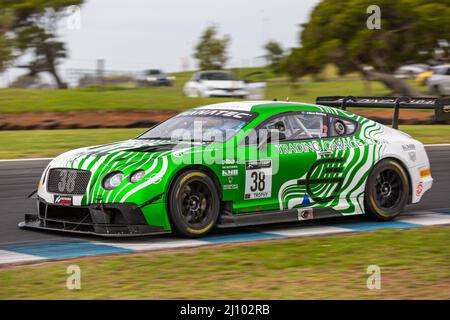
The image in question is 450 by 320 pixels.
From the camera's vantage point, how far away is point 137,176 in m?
8.88

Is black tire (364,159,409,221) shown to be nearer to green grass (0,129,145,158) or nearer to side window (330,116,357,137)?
side window (330,116,357,137)

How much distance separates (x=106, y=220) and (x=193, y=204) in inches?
35.0

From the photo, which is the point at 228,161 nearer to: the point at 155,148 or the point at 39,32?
the point at 155,148

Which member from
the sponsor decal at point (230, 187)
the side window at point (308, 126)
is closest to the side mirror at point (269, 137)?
the side window at point (308, 126)

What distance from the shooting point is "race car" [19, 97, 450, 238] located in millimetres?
8891

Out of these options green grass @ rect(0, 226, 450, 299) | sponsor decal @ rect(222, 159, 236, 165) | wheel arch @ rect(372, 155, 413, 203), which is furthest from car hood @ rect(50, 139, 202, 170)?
wheel arch @ rect(372, 155, 413, 203)

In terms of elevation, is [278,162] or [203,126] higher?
[203,126]

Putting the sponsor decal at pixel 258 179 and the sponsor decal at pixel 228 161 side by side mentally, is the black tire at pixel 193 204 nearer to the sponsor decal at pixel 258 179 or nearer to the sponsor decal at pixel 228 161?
the sponsor decal at pixel 228 161

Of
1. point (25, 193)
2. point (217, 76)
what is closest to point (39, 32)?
point (217, 76)

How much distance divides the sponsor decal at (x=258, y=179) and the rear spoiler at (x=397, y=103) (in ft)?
7.35

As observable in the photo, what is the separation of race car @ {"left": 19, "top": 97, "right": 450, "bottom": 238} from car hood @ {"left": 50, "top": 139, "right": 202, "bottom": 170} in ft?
0.04

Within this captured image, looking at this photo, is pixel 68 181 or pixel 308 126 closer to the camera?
pixel 68 181
